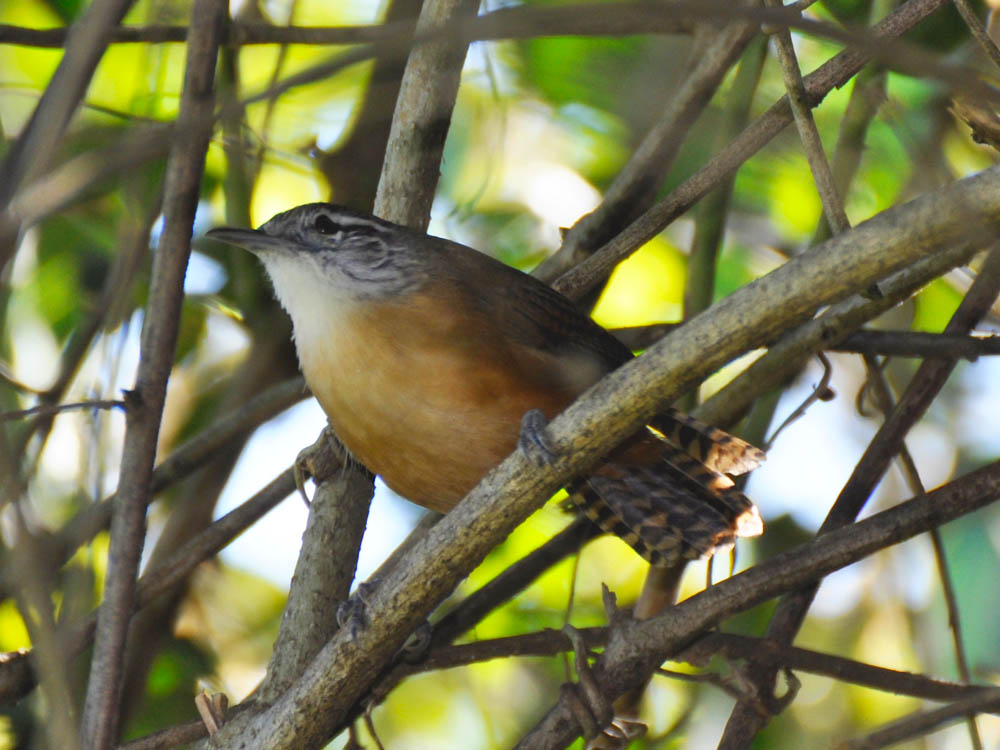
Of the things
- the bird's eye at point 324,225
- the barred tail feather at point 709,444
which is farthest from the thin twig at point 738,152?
the bird's eye at point 324,225

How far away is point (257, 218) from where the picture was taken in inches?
185

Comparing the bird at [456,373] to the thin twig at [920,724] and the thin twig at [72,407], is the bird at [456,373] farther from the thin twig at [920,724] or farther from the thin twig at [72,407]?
the thin twig at [920,724]

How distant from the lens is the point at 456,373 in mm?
2814

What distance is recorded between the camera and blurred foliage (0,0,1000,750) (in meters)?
4.00

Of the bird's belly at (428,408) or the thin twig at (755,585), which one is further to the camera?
the bird's belly at (428,408)

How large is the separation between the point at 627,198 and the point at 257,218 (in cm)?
184

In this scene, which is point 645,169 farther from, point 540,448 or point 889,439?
point 540,448

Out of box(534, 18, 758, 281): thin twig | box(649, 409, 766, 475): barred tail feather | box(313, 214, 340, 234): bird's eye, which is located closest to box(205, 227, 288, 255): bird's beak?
box(313, 214, 340, 234): bird's eye

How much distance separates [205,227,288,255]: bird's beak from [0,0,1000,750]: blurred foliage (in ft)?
1.57

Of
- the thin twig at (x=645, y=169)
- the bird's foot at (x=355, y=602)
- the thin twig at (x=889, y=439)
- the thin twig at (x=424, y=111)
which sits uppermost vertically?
the thin twig at (x=424, y=111)

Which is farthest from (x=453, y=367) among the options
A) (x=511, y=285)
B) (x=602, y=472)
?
(x=602, y=472)

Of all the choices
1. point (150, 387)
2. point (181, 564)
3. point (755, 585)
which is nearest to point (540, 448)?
point (755, 585)

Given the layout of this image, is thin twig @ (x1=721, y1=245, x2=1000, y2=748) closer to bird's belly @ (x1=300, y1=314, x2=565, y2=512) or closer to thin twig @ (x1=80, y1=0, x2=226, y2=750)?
bird's belly @ (x1=300, y1=314, x2=565, y2=512)

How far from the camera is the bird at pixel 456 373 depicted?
2.84 m
